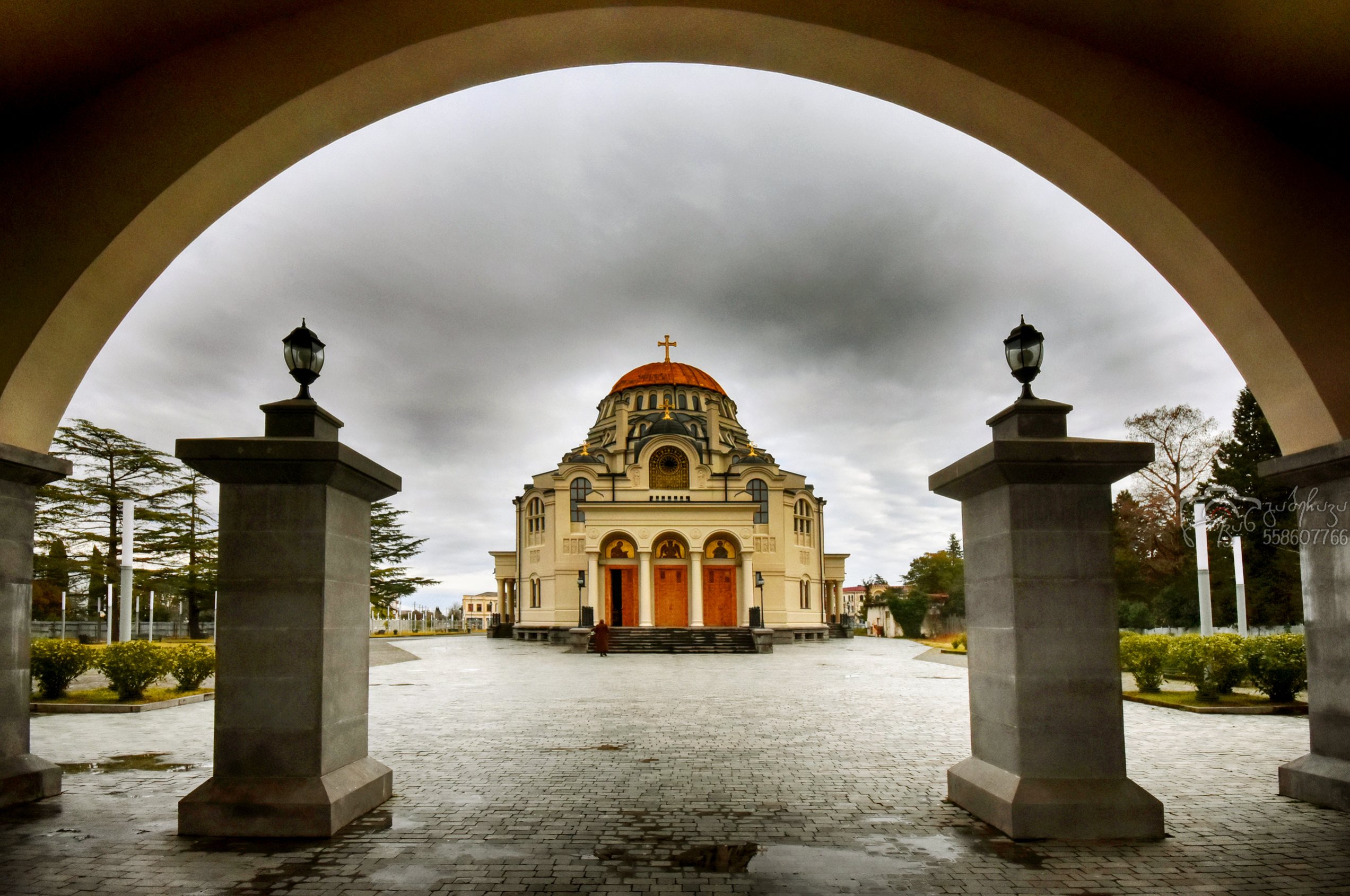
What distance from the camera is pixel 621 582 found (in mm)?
41188

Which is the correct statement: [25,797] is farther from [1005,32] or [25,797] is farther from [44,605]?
[44,605]

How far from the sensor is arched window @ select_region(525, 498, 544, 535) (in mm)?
45094

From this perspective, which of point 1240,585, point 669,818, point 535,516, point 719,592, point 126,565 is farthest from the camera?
point 535,516

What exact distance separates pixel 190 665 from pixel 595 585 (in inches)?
931

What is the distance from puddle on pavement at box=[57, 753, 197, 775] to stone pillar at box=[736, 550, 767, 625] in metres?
31.8

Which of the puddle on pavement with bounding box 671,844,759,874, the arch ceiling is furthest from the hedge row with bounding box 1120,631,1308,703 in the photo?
the puddle on pavement with bounding box 671,844,759,874

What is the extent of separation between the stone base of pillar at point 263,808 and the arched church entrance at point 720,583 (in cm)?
3507

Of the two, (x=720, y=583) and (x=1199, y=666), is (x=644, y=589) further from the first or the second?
(x=1199, y=666)

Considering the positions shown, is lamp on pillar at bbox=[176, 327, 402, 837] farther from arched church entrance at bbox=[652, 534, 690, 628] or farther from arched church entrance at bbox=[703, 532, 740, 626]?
arched church entrance at bbox=[703, 532, 740, 626]

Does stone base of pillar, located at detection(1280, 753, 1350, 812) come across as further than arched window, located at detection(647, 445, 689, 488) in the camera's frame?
No

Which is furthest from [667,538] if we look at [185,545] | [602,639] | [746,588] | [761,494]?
[185,545]

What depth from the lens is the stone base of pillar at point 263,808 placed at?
6.14 meters

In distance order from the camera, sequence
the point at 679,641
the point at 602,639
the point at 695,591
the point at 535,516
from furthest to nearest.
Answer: the point at 535,516 < the point at 695,591 < the point at 679,641 < the point at 602,639

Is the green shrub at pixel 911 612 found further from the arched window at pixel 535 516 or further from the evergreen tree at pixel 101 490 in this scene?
the evergreen tree at pixel 101 490
